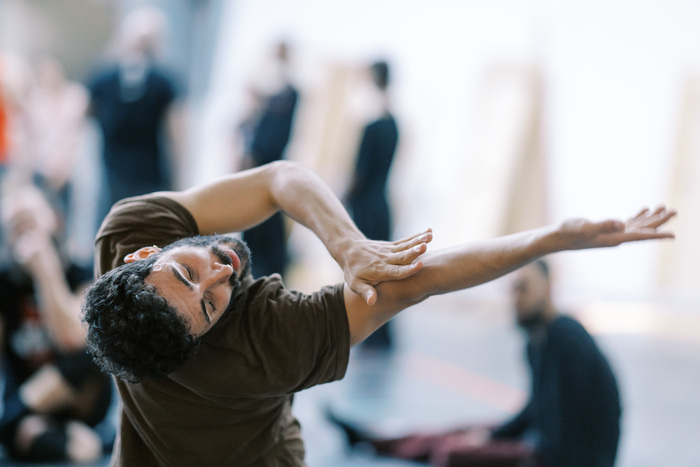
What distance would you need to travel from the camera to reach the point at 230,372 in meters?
1.23

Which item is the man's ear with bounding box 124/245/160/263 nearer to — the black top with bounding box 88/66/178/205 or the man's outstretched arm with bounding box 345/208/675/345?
the man's outstretched arm with bounding box 345/208/675/345

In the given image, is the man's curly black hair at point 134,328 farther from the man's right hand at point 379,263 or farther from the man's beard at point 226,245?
the man's right hand at point 379,263

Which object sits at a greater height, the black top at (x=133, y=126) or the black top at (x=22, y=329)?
the black top at (x=133, y=126)

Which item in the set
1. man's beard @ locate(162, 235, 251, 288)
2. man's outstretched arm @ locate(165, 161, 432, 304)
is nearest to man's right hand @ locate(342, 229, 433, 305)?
man's outstretched arm @ locate(165, 161, 432, 304)

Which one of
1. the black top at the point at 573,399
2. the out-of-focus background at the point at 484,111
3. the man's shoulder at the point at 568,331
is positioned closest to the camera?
the black top at the point at 573,399

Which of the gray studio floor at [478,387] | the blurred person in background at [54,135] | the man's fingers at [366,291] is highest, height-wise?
the man's fingers at [366,291]

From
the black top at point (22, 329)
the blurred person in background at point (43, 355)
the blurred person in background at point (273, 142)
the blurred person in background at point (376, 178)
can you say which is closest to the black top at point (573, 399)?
the blurred person in background at point (43, 355)

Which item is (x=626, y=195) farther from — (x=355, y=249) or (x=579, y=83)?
(x=355, y=249)

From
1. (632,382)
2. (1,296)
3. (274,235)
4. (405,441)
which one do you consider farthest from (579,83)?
(1,296)

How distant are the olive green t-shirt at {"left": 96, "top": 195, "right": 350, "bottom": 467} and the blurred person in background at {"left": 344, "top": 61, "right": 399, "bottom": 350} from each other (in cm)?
290

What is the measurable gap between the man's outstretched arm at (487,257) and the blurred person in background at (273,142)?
8.69ft

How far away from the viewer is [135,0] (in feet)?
22.1

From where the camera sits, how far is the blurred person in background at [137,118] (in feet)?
11.0

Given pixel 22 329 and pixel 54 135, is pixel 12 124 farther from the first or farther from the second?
pixel 22 329
